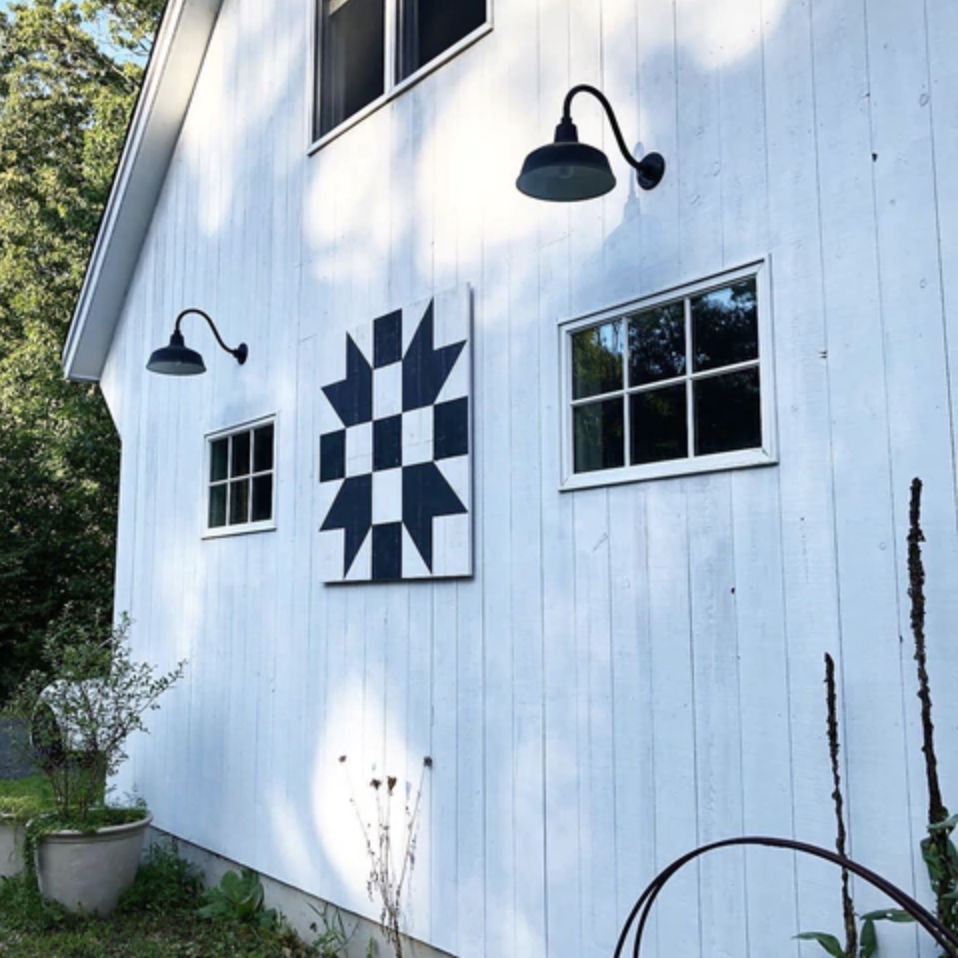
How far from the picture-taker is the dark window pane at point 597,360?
10.5 feet

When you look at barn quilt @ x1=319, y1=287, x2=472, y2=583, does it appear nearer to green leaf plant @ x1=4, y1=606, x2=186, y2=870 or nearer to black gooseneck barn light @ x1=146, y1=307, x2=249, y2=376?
black gooseneck barn light @ x1=146, y1=307, x2=249, y2=376

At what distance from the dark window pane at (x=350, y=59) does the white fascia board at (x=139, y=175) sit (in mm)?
1413

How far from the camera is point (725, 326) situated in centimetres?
289

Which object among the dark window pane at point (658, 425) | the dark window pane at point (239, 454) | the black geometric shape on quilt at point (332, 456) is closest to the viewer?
the dark window pane at point (658, 425)

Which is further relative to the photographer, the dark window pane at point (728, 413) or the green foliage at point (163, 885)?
the green foliage at point (163, 885)

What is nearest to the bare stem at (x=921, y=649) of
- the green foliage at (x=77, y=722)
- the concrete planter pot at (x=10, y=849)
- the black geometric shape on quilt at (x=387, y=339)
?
the black geometric shape on quilt at (x=387, y=339)

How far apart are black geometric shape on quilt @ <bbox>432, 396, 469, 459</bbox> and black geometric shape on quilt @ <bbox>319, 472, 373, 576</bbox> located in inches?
19.1

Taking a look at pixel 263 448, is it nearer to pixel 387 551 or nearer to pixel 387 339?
pixel 387 339

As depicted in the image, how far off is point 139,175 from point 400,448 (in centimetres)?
354

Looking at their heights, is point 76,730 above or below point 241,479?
below

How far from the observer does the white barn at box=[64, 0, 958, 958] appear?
2496 millimetres

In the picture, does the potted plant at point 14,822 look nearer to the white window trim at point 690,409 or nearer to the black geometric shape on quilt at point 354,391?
the black geometric shape on quilt at point 354,391

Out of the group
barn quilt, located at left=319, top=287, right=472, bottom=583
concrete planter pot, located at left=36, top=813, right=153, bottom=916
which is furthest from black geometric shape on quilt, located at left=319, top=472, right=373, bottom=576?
concrete planter pot, located at left=36, top=813, right=153, bottom=916

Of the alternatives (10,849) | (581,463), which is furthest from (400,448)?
(10,849)
